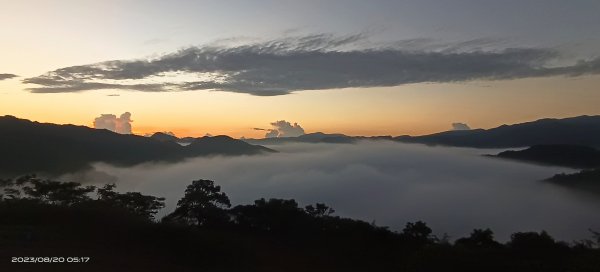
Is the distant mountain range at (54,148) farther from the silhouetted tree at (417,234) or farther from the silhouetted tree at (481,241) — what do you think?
the silhouetted tree at (481,241)

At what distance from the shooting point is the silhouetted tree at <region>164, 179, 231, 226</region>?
39.7 m

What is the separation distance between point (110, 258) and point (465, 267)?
1934 cm

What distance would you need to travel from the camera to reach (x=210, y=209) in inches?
1599

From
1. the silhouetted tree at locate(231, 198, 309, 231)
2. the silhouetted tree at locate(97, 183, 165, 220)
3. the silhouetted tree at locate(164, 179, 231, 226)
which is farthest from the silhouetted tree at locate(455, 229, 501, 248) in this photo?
the silhouetted tree at locate(97, 183, 165, 220)

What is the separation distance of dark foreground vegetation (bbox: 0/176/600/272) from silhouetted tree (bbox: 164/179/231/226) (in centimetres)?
13

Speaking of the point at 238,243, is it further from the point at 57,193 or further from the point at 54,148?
the point at 54,148

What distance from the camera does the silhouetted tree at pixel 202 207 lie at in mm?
39719

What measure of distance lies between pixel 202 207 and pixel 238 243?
12.0 m

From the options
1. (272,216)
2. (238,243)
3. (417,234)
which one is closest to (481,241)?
(417,234)

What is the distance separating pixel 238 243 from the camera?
30984 mm

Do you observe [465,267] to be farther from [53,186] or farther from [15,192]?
[15,192]

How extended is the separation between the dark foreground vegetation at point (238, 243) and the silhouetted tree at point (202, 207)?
13 centimetres

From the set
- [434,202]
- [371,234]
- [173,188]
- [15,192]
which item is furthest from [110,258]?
[173,188]

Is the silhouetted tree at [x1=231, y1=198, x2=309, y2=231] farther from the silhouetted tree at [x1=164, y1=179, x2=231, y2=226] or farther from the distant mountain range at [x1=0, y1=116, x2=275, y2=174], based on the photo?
the distant mountain range at [x1=0, y1=116, x2=275, y2=174]
